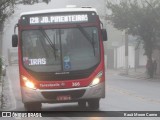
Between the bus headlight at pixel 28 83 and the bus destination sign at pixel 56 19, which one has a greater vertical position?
the bus destination sign at pixel 56 19

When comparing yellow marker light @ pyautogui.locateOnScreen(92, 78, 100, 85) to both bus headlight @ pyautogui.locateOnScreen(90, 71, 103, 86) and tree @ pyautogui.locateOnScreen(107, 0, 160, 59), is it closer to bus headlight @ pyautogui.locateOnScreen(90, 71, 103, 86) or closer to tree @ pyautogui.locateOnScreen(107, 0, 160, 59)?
bus headlight @ pyautogui.locateOnScreen(90, 71, 103, 86)

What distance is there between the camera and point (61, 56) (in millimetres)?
16453

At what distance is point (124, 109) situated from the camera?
17609 millimetres

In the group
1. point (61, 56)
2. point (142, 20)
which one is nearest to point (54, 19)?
point (61, 56)

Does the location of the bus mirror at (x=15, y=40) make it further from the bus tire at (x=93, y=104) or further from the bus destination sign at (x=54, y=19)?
the bus tire at (x=93, y=104)

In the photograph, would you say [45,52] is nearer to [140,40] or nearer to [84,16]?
[84,16]

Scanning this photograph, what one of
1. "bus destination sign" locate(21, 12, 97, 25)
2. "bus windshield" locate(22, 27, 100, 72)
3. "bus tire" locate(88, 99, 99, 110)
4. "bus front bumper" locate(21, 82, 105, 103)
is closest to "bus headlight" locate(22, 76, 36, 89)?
"bus front bumper" locate(21, 82, 105, 103)

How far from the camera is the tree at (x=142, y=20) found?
45.6 metres

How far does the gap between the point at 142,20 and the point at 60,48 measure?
3058cm

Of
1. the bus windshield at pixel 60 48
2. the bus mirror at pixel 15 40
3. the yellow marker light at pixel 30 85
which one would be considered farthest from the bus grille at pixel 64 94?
the bus mirror at pixel 15 40

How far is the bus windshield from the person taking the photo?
16406mm

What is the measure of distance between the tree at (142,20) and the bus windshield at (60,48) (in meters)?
27.7

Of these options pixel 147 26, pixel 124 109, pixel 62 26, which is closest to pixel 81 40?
pixel 62 26

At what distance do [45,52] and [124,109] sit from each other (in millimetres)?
3319
